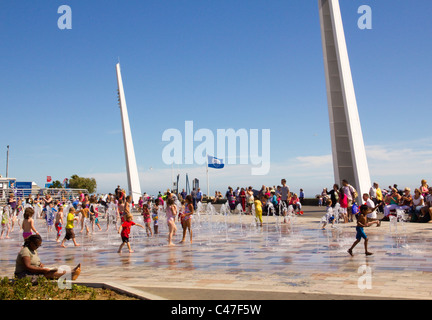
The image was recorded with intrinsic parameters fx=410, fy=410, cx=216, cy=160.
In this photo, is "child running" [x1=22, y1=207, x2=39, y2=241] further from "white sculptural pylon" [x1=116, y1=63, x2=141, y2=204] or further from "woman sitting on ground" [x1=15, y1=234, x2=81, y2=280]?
"white sculptural pylon" [x1=116, y1=63, x2=141, y2=204]

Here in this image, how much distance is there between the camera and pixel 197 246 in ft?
43.4

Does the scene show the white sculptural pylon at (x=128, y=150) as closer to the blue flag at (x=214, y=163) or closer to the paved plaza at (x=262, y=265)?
the blue flag at (x=214, y=163)

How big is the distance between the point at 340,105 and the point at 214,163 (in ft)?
105

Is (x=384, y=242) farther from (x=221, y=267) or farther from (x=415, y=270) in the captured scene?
(x=221, y=267)

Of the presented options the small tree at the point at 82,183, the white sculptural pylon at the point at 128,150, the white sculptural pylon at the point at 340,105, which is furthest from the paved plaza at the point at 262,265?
the small tree at the point at 82,183

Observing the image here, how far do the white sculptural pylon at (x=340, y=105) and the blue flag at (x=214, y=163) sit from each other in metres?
31.2

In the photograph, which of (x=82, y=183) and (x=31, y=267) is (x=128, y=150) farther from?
(x=82, y=183)

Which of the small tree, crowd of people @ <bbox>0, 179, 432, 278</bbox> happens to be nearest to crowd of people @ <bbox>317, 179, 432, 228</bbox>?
crowd of people @ <bbox>0, 179, 432, 278</bbox>

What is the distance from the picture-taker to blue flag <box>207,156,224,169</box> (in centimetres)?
5491

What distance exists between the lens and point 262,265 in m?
9.24

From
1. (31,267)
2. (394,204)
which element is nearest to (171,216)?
(31,267)

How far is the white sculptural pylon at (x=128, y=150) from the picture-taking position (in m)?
38.7

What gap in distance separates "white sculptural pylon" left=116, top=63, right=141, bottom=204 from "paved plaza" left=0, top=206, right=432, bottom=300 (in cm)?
2272
